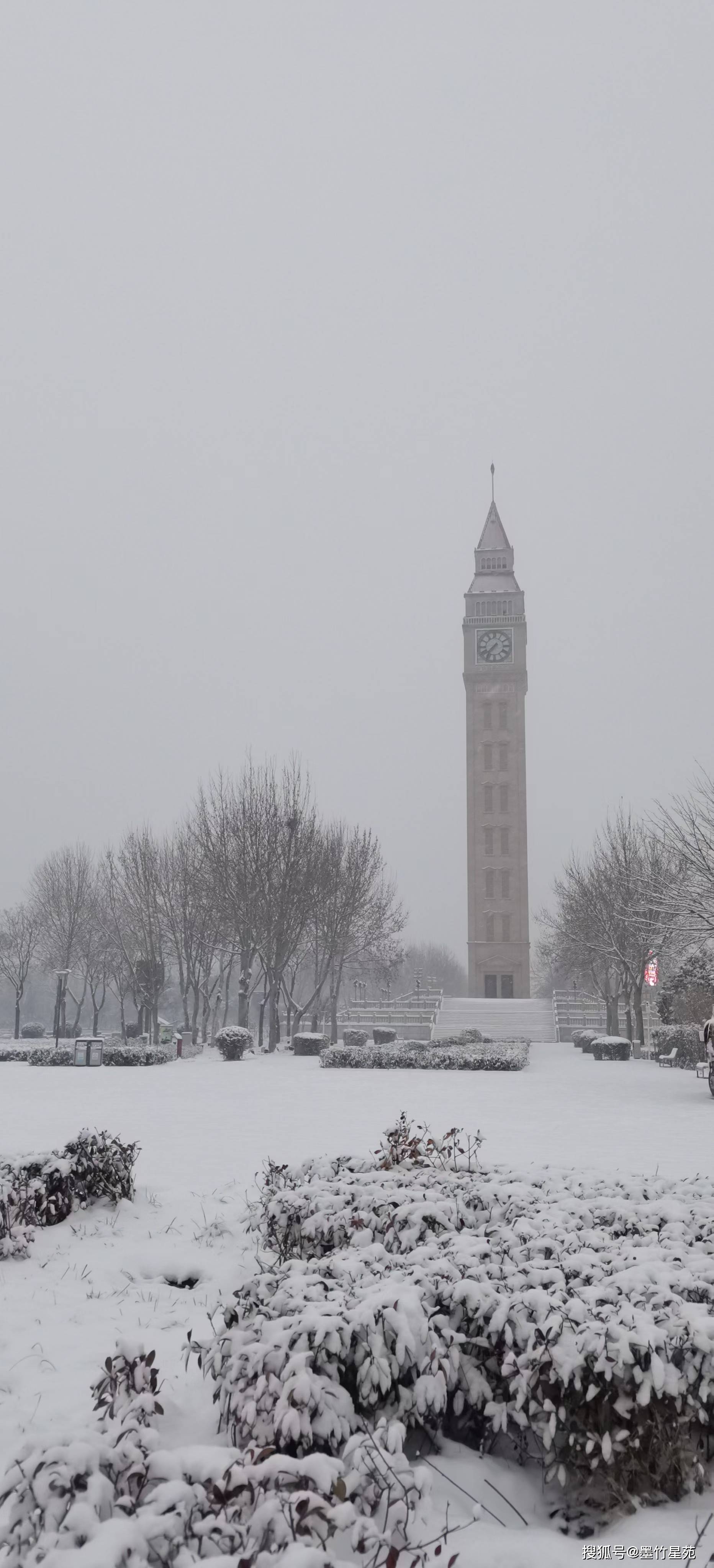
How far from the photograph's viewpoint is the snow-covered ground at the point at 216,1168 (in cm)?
370

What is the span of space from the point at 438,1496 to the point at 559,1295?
2.84ft

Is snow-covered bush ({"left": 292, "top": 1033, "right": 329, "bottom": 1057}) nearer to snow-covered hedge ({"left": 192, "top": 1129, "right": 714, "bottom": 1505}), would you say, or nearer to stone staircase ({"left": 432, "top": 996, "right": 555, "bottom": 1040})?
stone staircase ({"left": 432, "top": 996, "right": 555, "bottom": 1040})

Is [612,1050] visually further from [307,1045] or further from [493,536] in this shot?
[493,536]

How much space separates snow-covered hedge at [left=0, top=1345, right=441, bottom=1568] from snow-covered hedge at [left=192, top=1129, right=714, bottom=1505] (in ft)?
1.00

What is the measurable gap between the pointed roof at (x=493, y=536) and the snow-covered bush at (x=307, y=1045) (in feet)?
171

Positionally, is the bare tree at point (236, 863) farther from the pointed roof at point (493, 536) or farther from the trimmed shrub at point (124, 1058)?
the pointed roof at point (493, 536)

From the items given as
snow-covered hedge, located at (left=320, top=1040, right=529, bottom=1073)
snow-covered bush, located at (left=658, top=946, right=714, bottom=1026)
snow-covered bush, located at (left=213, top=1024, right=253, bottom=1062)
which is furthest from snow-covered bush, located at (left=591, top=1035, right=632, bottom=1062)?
snow-covered bush, located at (left=213, top=1024, right=253, bottom=1062)

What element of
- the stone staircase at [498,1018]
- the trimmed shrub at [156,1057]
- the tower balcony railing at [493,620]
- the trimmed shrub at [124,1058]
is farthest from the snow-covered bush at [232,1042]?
the tower balcony railing at [493,620]

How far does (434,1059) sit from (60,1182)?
695 inches

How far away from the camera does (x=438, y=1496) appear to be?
353 cm

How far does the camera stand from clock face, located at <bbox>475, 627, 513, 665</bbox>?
69250 millimetres

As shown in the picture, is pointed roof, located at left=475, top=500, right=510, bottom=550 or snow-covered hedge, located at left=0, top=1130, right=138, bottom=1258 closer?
snow-covered hedge, located at left=0, top=1130, right=138, bottom=1258

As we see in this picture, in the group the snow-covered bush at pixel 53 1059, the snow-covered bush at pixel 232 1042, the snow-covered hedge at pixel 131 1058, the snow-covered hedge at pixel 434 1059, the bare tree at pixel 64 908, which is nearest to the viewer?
the snow-covered hedge at pixel 434 1059

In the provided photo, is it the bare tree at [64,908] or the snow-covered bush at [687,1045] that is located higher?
the bare tree at [64,908]
